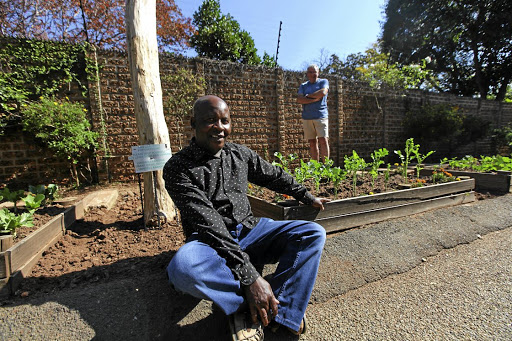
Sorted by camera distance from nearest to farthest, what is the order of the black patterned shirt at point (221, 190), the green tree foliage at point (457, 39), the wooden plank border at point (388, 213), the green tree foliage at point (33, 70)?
the black patterned shirt at point (221, 190) < the wooden plank border at point (388, 213) < the green tree foliage at point (33, 70) < the green tree foliage at point (457, 39)

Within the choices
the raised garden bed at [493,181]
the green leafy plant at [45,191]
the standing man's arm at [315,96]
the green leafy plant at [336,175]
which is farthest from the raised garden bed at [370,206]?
the green leafy plant at [45,191]

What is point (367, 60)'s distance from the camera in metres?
15.5

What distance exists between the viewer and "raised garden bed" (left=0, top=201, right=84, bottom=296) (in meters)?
1.77

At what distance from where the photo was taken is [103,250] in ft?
8.02

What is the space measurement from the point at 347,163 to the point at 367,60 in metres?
14.5

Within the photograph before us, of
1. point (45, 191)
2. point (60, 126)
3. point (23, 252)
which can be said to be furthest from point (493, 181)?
point (60, 126)

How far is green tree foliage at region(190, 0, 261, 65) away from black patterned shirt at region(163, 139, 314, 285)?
10.7 meters

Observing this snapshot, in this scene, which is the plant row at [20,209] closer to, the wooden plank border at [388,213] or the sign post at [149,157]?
the sign post at [149,157]

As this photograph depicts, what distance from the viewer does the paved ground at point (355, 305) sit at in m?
1.56

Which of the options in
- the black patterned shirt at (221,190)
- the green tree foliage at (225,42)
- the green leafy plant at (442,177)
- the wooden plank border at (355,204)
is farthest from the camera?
the green tree foliage at (225,42)

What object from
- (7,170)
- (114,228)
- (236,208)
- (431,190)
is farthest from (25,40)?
(431,190)

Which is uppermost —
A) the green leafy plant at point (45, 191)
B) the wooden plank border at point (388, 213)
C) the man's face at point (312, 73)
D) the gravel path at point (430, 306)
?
the man's face at point (312, 73)

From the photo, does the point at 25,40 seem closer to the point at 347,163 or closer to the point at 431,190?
the point at 347,163

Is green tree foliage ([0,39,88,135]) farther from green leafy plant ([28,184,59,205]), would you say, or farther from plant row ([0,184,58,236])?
plant row ([0,184,58,236])
